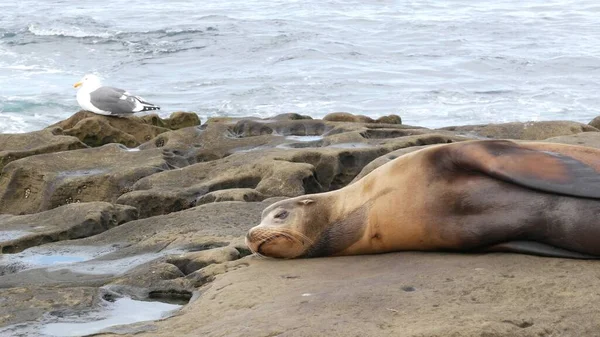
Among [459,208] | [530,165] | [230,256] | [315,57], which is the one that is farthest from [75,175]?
[315,57]

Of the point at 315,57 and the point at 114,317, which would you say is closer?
the point at 114,317

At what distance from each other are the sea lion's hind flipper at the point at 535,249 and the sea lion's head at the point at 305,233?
846mm

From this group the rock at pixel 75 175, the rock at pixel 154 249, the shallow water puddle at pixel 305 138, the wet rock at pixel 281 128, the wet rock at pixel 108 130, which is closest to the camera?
the rock at pixel 154 249

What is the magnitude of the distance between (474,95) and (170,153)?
35.6 feet

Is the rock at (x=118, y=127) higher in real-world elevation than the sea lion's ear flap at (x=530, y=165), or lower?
lower

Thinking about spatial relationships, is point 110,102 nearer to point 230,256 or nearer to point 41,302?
point 230,256

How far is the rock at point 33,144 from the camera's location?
399 inches

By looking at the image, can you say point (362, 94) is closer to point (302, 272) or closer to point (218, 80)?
point (218, 80)

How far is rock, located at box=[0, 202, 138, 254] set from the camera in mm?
7234

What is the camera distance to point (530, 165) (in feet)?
16.3

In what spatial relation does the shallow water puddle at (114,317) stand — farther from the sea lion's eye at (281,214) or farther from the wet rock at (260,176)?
the wet rock at (260,176)

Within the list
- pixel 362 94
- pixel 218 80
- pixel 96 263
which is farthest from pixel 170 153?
pixel 218 80

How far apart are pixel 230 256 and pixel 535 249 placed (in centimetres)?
183

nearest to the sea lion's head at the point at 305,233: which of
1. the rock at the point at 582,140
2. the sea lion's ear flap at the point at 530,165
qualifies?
the sea lion's ear flap at the point at 530,165
